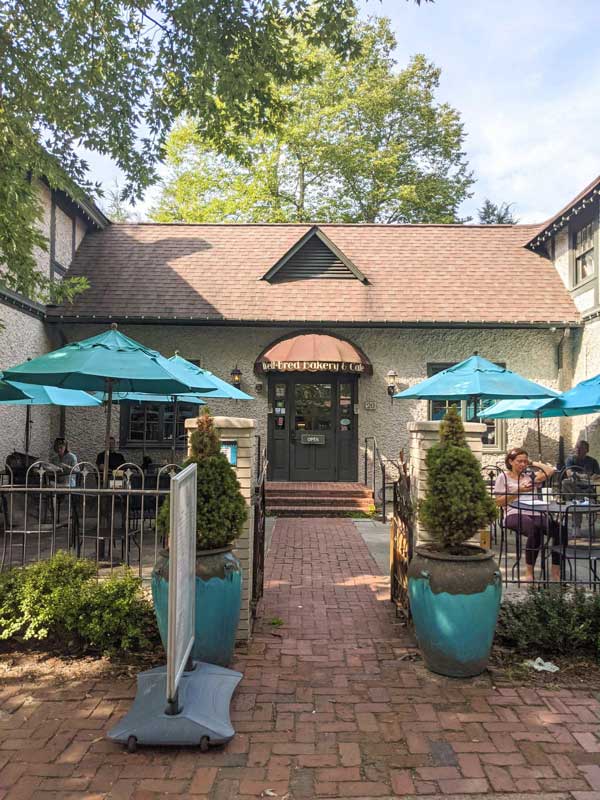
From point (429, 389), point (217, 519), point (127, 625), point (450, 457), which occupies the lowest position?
point (127, 625)

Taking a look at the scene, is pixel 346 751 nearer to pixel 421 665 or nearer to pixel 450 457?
pixel 421 665

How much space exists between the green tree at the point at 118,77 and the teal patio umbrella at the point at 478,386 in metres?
4.58

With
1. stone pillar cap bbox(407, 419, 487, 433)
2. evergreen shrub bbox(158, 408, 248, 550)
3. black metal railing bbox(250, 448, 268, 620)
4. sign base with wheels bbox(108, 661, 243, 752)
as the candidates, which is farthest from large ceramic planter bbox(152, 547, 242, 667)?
stone pillar cap bbox(407, 419, 487, 433)

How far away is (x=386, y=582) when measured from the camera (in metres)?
6.51

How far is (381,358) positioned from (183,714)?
421 inches

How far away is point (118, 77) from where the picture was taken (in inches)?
A: 301

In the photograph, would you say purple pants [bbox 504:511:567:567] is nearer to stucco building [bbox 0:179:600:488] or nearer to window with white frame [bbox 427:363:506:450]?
stucco building [bbox 0:179:600:488]

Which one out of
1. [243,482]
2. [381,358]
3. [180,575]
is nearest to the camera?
[180,575]

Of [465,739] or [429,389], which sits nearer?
[465,739]

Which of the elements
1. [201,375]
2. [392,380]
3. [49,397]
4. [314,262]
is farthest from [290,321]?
[49,397]

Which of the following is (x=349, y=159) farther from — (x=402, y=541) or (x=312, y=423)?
(x=402, y=541)

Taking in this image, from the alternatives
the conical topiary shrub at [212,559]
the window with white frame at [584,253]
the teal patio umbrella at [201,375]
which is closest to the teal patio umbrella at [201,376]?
the teal patio umbrella at [201,375]

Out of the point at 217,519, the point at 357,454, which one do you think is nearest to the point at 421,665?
the point at 217,519

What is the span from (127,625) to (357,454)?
9.16 metres
